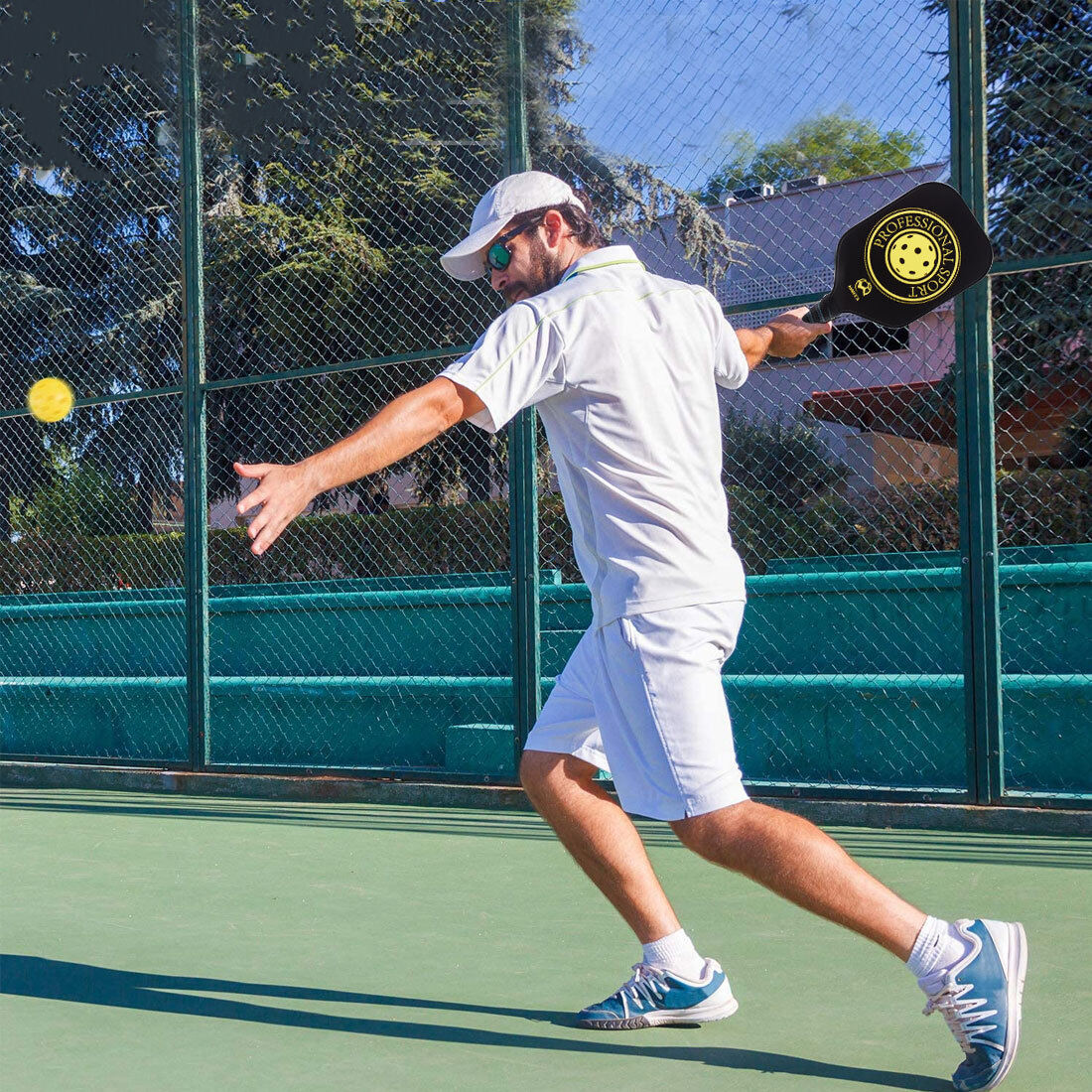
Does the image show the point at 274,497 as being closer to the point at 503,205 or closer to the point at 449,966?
the point at 503,205

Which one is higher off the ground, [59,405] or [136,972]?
[59,405]

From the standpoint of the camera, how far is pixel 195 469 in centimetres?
789

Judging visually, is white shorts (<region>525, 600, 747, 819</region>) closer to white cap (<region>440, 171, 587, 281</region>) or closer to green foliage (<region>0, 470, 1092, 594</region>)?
white cap (<region>440, 171, 587, 281</region>)

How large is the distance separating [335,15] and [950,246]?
11.7 m

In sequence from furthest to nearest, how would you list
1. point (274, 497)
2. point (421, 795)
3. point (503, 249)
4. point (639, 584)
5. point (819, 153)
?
point (819, 153)
point (421, 795)
point (503, 249)
point (639, 584)
point (274, 497)

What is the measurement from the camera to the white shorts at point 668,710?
9.12ft

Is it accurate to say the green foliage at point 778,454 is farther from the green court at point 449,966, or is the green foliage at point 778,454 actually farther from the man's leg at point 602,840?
the man's leg at point 602,840

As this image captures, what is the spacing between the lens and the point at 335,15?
1397 cm

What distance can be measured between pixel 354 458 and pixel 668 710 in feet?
2.59

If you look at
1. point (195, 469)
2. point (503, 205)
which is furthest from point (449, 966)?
point (195, 469)

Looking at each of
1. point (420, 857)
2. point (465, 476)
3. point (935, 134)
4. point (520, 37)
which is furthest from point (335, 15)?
point (420, 857)

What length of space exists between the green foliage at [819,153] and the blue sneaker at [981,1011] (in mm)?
Answer: 4863

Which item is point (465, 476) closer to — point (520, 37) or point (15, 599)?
point (15, 599)

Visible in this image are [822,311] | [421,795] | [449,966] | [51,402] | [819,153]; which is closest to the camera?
[822,311]
